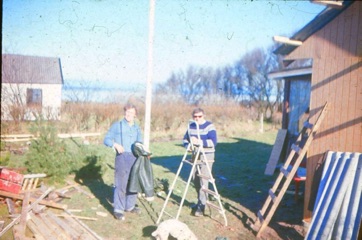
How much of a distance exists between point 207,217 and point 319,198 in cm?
236

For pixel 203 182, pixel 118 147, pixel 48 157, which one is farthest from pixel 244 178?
pixel 48 157

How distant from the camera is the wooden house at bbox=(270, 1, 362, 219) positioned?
15.3 feet

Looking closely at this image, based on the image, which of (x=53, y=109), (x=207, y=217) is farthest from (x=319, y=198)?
(x=53, y=109)

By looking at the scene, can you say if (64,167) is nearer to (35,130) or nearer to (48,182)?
(48,182)

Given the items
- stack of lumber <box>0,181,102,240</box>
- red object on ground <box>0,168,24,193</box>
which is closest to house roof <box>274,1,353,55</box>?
stack of lumber <box>0,181,102,240</box>

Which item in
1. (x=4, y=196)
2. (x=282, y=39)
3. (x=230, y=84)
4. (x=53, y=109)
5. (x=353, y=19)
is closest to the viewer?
(x=353, y=19)

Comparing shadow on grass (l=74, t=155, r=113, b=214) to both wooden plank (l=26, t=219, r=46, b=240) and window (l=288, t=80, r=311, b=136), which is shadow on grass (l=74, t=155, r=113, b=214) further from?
window (l=288, t=80, r=311, b=136)

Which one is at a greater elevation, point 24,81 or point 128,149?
point 24,81

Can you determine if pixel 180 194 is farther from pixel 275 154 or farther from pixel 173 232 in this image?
pixel 275 154

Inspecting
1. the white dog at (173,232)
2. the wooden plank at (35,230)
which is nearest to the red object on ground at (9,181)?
the wooden plank at (35,230)

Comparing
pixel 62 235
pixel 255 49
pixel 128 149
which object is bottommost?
pixel 62 235

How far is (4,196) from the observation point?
657 cm

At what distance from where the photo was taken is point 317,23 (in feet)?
16.3

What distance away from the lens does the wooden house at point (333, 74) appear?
4.65 meters
